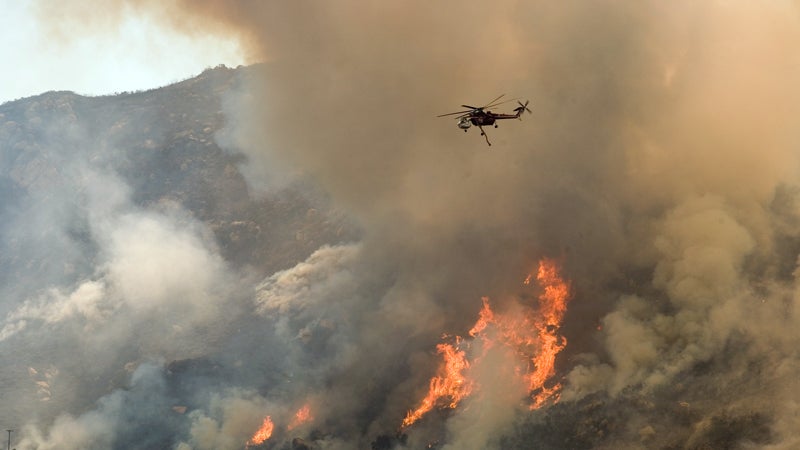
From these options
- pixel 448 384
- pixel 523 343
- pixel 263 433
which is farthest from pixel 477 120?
pixel 263 433

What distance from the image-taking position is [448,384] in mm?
101500

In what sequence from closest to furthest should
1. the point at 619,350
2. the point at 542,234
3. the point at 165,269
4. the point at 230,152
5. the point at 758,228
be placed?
the point at 619,350 → the point at 758,228 → the point at 542,234 → the point at 165,269 → the point at 230,152

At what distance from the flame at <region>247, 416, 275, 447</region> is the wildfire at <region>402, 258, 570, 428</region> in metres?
16.2

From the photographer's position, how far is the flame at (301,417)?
105250mm

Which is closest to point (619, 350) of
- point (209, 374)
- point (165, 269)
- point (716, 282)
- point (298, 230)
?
point (716, 282)

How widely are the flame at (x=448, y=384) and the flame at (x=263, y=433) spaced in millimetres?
16173

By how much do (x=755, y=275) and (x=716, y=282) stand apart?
440cm

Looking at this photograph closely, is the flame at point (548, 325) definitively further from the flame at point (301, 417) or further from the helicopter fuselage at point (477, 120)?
the flame at point (301, 417)

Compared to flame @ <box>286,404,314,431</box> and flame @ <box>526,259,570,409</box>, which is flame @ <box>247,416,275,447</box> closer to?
flame @ <box>286,404,314,431</box>

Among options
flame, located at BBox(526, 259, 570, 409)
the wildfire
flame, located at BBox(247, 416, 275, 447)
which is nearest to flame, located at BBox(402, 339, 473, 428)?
the wildfire

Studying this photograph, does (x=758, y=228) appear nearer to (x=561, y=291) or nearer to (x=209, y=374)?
(x=561, y=291)

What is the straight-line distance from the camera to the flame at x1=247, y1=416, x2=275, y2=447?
105062 millimetres

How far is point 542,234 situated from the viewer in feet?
360

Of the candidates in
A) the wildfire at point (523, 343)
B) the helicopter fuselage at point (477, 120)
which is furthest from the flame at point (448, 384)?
the helicopter fuselage at point (477, 120)
